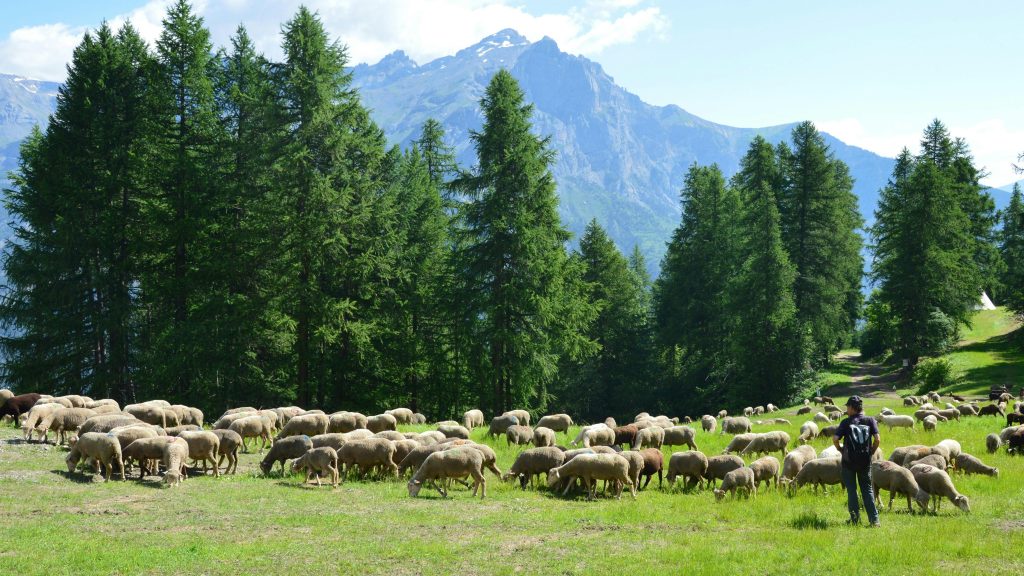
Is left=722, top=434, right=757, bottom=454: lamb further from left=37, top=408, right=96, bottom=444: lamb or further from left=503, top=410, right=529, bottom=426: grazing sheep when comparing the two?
left=37, top=408, right=96, bottom=444: lamb

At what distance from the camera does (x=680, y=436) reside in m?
22.4

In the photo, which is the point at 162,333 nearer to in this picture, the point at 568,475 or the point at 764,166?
the point at 568,475

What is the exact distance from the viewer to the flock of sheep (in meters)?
15.5

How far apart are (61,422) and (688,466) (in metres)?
17.5

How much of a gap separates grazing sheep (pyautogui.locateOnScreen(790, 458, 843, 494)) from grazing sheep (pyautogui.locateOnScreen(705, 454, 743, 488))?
153 cm

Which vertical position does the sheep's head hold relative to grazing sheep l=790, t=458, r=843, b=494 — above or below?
below

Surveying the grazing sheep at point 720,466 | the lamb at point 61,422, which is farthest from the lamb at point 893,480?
the lamb at point 61,422

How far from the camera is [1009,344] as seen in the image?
160 feet

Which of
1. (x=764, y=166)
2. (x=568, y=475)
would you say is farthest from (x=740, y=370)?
(x=568, y=475)

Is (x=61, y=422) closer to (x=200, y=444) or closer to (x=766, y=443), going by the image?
(x=200, y=444)

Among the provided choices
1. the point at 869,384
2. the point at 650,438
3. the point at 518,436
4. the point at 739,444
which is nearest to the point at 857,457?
the point at 739,444

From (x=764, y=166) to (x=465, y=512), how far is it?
149 feet

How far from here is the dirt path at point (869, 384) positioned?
145 feet

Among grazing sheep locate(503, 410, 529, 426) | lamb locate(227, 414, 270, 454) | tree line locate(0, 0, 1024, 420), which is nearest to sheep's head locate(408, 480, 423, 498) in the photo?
lamb locate(227, 414, 270, 454)
